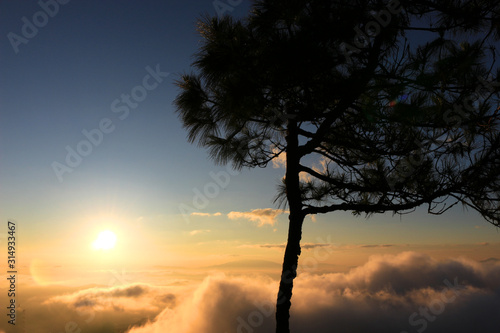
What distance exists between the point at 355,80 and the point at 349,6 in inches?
35.0

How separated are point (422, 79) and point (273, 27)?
161 centimetres

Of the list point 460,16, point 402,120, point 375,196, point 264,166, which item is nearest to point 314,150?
point 264,166

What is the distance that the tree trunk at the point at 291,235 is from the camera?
360 centimetres

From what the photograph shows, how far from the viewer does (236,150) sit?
455cm

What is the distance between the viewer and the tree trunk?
3595 mm

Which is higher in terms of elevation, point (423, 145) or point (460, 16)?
point (460, 16)

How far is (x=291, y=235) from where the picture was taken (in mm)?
3801

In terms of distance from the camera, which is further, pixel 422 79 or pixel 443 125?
pixel 443 125

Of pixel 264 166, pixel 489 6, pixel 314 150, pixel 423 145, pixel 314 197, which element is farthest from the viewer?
pixel 314 197

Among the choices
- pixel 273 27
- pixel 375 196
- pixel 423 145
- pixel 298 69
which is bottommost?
pixel 375 196

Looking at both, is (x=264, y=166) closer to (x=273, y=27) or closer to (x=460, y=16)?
(x=273, y=27)

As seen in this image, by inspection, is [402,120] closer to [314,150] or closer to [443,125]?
[443,125]

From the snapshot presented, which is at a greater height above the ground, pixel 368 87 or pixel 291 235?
pixel 368 87

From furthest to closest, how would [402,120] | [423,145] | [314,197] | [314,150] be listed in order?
[314,197] → [314,150] → [423,145] → [402,120]
